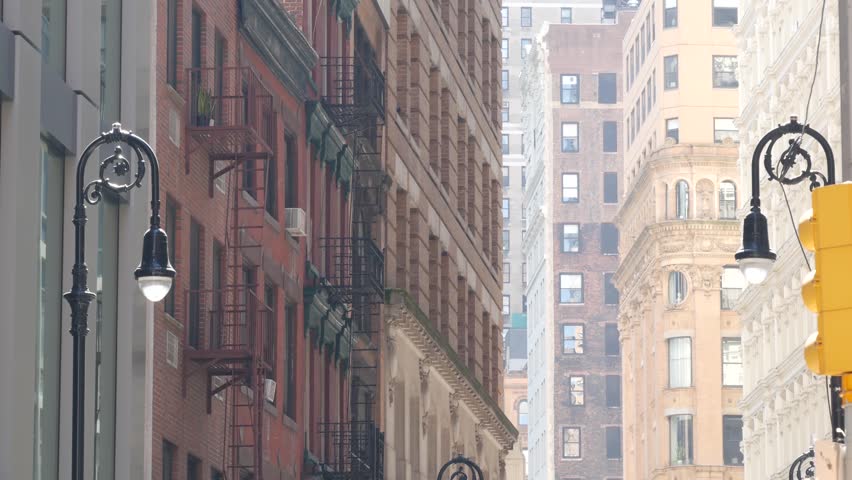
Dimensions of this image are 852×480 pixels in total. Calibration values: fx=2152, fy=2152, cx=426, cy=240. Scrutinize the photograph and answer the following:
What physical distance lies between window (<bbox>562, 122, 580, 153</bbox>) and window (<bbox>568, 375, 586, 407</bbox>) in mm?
19966

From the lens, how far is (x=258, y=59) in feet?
139

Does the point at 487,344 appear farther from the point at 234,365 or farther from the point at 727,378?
the point at 727,378

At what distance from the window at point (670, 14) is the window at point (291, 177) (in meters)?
86.6

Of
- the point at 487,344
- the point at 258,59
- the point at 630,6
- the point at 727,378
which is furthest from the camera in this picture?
the point at 630,6

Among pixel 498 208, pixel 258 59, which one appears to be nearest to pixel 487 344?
pixel 498 208

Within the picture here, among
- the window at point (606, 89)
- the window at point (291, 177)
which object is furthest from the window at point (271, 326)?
the window at point (606, 89)

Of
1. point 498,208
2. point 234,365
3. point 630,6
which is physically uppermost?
point 630,6

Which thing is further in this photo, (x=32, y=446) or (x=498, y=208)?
(x=498, y=208)

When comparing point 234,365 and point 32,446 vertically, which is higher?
point 234,365

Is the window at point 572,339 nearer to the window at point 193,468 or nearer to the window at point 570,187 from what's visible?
the window at point 570,187

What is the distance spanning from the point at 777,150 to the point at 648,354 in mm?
47163

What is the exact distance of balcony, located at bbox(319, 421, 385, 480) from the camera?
156 ft

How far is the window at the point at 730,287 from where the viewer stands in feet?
411

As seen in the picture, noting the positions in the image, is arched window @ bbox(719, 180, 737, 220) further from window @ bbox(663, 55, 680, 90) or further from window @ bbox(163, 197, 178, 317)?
window @ bbox(163, 197, 178, 317)
